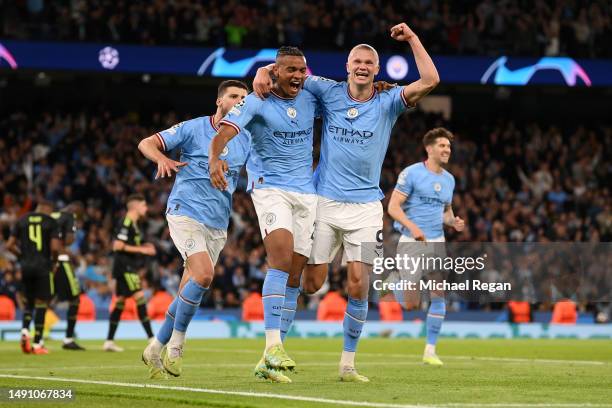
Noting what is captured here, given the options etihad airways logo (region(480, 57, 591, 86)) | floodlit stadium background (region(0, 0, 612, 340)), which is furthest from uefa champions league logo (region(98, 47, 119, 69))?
etihad airways logo (region(480, 57, 591, 86))

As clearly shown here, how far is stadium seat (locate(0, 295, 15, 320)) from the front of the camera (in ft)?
74.5

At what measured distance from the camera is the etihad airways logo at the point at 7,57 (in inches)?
1102

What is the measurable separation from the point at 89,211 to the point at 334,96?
18033mm

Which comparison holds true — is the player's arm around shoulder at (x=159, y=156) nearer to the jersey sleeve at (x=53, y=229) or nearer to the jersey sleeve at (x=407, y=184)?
the jersey sleeve at (x=407, y=184)

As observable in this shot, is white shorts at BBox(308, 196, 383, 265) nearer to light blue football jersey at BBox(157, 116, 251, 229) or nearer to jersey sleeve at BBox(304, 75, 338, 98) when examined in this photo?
jersey sleeve at BBox(304, 75, 338, 98)

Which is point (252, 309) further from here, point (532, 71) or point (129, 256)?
point (532, 71)

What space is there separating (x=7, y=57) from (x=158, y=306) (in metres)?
8.05

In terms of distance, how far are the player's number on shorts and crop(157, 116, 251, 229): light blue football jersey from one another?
22.6 feet

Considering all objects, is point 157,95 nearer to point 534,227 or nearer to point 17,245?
point 534,227

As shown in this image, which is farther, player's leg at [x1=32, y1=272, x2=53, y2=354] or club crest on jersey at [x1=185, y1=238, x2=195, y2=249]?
player's leg at [x1=32, y1=272, x2=53, y2=354]

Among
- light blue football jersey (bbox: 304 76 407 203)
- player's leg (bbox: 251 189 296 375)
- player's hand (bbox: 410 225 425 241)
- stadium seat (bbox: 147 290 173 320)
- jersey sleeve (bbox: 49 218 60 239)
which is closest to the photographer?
player's leg (bbox: 251 189 296 375)

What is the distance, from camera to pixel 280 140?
945cm

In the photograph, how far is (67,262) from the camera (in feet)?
59.0

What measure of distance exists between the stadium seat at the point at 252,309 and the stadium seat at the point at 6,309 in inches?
186
